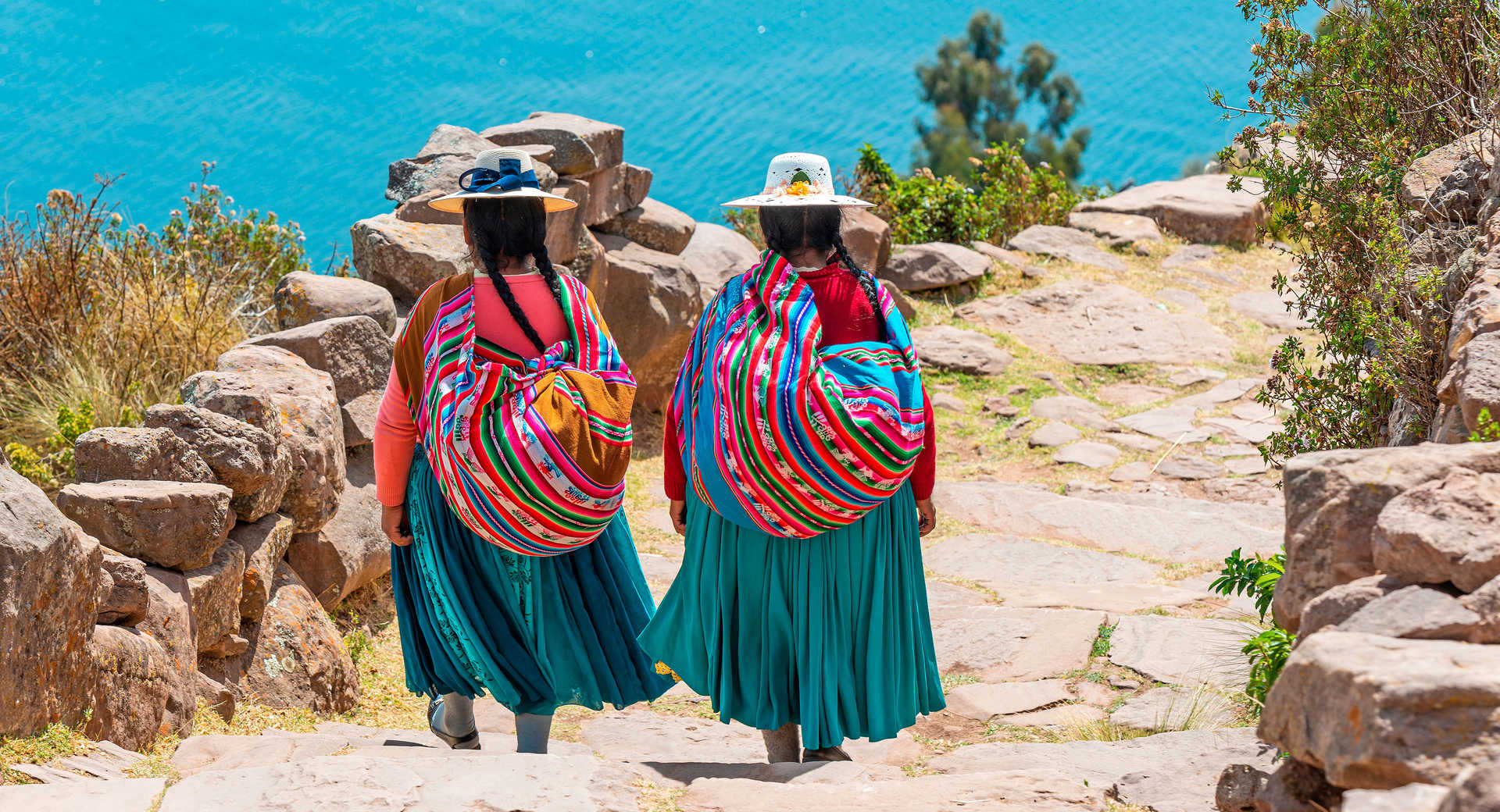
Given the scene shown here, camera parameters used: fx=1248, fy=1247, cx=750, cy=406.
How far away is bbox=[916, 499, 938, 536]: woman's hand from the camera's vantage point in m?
3.21

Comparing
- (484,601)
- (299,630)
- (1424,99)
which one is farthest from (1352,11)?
(299,630)

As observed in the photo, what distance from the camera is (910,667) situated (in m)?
3.13

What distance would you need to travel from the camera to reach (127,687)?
3.04 meters

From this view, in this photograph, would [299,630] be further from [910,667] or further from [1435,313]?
[1435,313]

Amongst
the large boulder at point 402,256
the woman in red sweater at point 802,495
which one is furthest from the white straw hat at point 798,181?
the large boulder at point 402,256

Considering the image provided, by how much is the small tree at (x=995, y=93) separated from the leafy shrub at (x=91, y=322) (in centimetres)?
2621

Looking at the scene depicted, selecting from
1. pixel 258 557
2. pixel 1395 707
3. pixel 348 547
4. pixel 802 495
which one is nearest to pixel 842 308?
pixel 802 495

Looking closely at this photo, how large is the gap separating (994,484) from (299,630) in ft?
12.5

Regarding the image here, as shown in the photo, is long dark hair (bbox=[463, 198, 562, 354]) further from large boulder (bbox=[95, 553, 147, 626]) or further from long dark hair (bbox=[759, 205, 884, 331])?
large boulder (bbox=[95, 553, 147, 626])

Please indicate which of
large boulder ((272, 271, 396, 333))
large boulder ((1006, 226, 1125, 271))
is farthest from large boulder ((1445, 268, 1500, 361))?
large boulder ((1006, 226, 1125, 271))

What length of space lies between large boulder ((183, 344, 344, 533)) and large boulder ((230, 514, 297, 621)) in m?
0.17

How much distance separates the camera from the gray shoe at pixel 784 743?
3141mm

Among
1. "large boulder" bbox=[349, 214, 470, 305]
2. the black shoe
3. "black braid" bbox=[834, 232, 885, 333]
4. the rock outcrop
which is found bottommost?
the black shoe

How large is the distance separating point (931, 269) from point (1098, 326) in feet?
4.80
